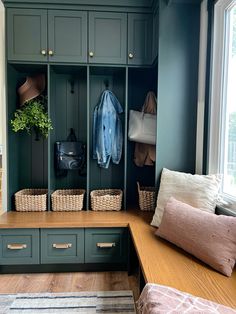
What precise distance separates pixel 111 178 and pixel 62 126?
31.8 inches

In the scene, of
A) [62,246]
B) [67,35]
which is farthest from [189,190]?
[67,35]

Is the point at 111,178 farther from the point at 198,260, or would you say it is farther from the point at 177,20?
the point at 177,20

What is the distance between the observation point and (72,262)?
213 cm

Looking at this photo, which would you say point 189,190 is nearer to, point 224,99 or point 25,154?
point 224,99

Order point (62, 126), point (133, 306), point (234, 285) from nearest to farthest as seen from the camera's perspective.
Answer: point (234, 285)
point (133, 306)
point (62, 126)

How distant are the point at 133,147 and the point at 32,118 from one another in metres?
1.11

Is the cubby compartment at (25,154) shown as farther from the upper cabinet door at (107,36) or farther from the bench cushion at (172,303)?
the bench cushion at (172,303)

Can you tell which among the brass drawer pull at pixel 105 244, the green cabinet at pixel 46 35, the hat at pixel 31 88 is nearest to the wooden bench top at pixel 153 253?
the brass drawer pull at pixel 105 244

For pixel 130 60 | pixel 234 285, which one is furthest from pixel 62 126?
pixel 234 285

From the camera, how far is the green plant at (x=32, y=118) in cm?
229

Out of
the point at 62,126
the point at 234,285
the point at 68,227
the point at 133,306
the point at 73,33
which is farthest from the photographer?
the point at 62,126

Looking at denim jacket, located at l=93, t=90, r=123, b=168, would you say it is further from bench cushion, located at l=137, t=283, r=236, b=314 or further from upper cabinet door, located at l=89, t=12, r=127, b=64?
bench cushion, located at l=137, t=283, r=236, b=314

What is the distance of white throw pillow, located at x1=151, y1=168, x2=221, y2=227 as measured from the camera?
182cm

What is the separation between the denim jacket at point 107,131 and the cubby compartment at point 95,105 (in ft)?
0.30
